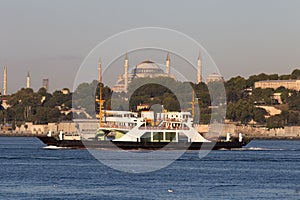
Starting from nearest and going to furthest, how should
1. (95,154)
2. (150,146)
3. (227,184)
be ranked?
(227,184) → (95,154) → (150,146)

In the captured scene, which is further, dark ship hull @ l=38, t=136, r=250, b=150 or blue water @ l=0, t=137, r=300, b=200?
dark ship hull @ l=38, t=136, r=250, b=150

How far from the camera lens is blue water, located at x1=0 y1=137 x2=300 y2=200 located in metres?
70.2

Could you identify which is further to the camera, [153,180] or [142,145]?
[142,145]

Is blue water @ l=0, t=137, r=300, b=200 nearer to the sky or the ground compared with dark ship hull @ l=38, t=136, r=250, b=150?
nearer to the ground

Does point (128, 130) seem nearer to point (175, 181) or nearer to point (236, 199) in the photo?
point (175, 181)

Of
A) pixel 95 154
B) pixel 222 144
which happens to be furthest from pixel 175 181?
pixel 222 144

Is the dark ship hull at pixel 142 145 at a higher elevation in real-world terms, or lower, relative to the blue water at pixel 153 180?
higher

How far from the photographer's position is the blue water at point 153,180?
70.2 m

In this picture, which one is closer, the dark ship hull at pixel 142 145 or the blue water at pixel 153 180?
the blue water at pixel 153 180

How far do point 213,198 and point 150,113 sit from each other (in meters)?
71.5

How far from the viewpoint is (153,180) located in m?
80.9

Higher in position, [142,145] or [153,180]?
[142,145]

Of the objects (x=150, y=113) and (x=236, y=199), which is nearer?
(x=236, y=199)

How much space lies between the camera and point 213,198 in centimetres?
6806
